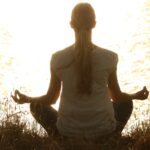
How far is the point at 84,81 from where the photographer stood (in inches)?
164

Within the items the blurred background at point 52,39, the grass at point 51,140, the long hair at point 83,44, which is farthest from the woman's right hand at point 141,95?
the blurred background at point 52,39

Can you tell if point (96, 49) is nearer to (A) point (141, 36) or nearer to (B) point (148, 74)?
(B) point (148, 74)

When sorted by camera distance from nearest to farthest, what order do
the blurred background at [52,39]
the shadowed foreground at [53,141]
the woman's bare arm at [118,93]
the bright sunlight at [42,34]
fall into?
1. the shadowed foreground at [53,141]
2. the woman's bare arm at [118,93]
3. the blurred background at [52,39]
4. the bright sunlight at [42,34]

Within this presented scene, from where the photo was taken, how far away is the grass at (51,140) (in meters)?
4.10

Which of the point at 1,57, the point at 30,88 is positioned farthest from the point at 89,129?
the point at 1,57

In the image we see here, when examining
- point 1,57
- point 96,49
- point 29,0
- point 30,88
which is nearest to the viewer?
point 96,49

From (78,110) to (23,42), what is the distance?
436 cm

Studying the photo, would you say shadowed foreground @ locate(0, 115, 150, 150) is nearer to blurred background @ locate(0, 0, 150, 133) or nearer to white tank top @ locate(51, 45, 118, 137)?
white tank top @ locate(51, 45, 118, 137)

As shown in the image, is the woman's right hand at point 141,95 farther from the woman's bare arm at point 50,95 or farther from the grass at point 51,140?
the woman's bare arm at point 50,95

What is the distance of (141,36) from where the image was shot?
8.27m

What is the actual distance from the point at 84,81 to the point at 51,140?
0.48 meters

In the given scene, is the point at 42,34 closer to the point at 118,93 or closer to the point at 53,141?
the point at 118,93

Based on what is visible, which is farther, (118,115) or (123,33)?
(123,33)

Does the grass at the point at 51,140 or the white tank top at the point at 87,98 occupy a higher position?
the white tank top at the point at 87,98
